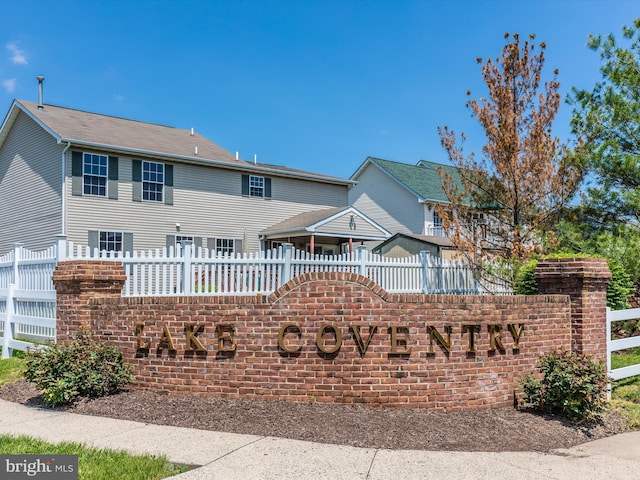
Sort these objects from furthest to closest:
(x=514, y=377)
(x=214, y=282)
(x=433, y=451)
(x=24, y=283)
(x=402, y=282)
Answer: (x=402, y=282)
(x=214, y=282)
(x=24, y=283)
(x=514, y=377)
(x=433, y=451)

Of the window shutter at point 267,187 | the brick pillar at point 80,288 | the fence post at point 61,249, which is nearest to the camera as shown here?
the brick pillar at point 80,288

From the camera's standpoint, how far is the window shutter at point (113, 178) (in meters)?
20.5

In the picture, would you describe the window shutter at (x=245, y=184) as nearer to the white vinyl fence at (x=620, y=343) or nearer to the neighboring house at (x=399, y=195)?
the neighboring house at (x=399, y=195)

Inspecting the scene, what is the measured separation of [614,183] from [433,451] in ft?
31.2

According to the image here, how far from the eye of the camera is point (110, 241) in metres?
20.6

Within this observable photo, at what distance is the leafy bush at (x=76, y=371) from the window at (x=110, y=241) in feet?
43.4

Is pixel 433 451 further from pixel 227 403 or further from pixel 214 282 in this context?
pixel 214 282

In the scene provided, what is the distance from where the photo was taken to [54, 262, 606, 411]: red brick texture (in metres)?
6.85

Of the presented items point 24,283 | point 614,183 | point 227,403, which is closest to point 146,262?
point 24,283

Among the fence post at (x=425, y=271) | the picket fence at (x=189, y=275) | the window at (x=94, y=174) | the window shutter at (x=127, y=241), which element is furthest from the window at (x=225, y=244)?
the fence post at (x=425, y=271)

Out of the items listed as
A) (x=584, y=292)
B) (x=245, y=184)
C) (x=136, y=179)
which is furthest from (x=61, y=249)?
(x=245, y=184)

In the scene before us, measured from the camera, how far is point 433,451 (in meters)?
5.67

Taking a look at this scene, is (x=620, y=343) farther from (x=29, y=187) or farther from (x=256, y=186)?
(x=29, y=187)

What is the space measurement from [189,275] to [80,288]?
3626 millimetres
